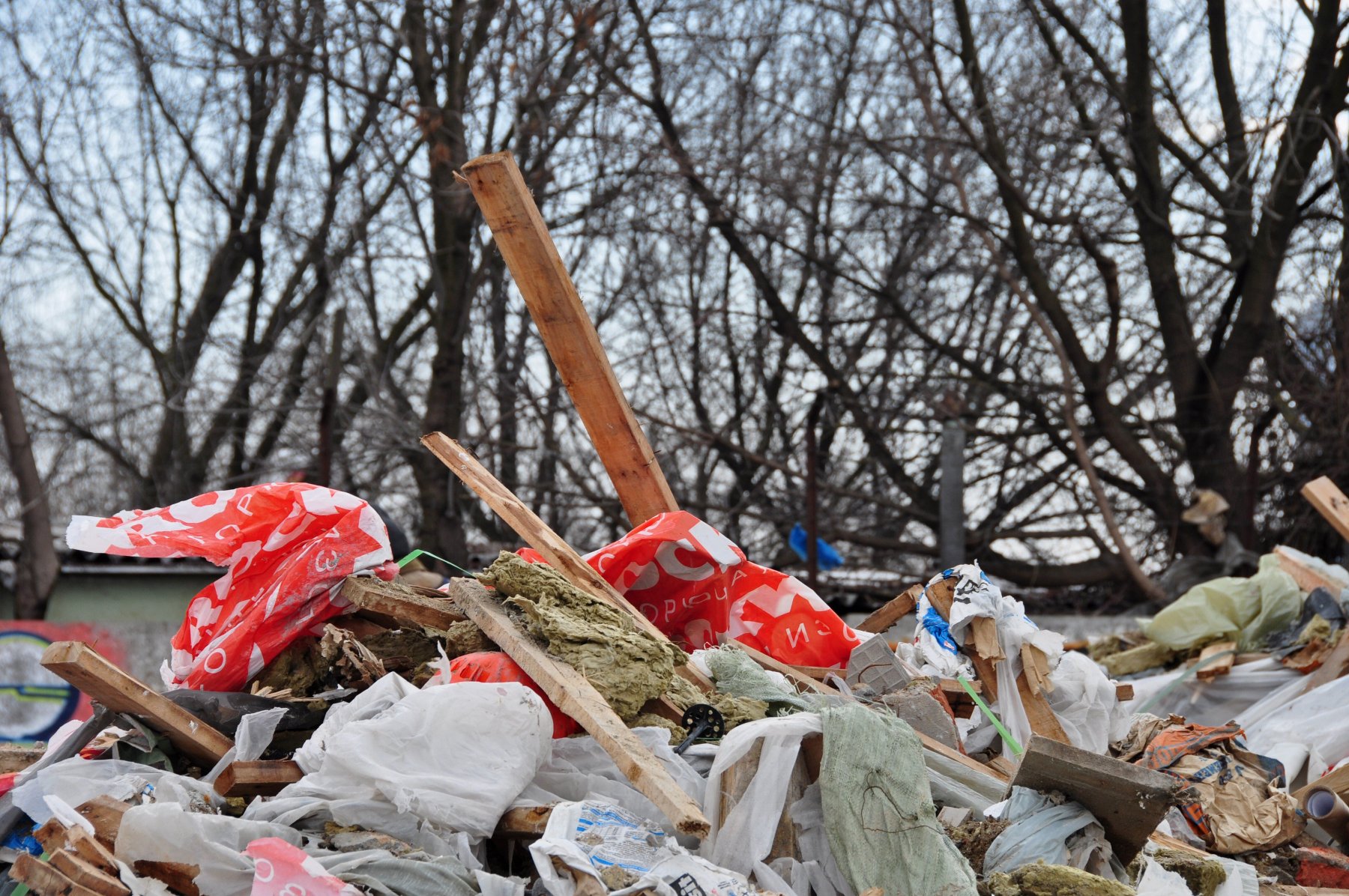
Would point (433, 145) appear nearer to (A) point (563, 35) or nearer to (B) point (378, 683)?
(A) point (563, 35)

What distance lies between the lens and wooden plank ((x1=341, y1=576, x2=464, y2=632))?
11.1 ft

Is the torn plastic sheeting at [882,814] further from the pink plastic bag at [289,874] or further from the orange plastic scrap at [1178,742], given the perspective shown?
the orange plastic scrap at [1178,742]

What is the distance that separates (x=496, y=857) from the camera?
263cm

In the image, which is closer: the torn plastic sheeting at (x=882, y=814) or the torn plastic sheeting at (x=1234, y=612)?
the torn plastic sheeting at (x=882, y=814)

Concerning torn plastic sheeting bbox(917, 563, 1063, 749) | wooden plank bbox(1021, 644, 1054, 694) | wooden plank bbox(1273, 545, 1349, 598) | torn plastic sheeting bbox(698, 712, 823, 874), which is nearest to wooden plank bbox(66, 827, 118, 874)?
torn plastic sheeting bbox(698, 712, 823, 874)

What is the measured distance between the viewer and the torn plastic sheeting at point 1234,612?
5637 millimetres

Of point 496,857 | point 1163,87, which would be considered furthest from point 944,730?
point 1163,87

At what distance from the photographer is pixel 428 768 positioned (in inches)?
99.6

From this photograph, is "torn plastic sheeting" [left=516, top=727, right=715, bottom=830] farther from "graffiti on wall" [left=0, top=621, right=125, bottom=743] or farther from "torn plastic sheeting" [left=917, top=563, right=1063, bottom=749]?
"graffiti on wall" [left=0, top=621, right=125, bottom=743]

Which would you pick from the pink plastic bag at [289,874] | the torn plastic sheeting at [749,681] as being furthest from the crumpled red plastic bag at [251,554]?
the pink plastic bag at [289,874]

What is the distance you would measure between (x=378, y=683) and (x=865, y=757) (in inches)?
48.1

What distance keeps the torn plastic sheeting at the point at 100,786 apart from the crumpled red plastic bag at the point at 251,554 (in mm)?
526

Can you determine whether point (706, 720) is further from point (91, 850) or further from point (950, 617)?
point (91, 850)

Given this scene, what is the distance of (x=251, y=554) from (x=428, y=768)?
4.21 feet
